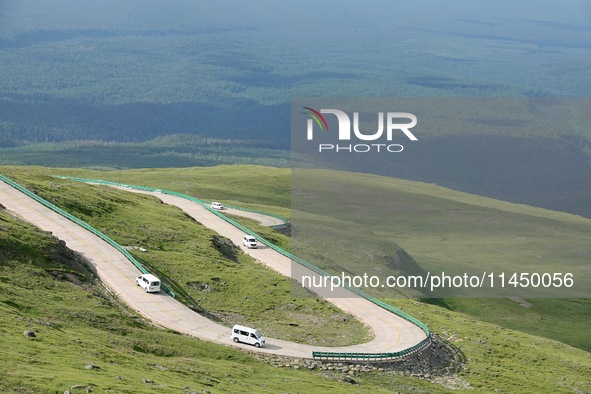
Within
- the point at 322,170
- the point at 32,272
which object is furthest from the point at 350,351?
the point at 322,170

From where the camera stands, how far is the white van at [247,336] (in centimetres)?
8375

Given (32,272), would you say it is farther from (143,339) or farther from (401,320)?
(401,320)

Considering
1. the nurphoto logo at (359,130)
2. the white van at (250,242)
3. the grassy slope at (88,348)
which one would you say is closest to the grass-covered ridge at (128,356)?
the grassy slope at (88,348)

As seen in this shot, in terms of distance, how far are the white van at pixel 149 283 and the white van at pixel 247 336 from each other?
1000 centimetres

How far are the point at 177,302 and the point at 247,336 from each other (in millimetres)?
9603

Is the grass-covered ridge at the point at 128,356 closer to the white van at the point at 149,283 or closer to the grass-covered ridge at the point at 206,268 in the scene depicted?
the white van at the point at 149,283

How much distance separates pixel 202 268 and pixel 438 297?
46.3 m

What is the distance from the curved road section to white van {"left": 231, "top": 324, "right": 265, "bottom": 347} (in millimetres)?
536

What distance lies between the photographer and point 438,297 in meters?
142

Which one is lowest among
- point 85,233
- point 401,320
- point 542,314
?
point 542,314

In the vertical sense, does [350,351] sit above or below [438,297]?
above

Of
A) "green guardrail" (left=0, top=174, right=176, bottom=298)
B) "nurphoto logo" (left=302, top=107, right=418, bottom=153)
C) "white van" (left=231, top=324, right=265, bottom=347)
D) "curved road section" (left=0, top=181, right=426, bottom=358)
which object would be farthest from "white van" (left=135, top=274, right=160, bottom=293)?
"nurphoto logo" (left=302, top=107, right=418, bottom=153)

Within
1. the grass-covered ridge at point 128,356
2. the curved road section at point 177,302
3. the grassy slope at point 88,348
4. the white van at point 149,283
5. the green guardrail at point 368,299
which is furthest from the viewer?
the white van at point 149,283

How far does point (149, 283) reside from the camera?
90875mm
